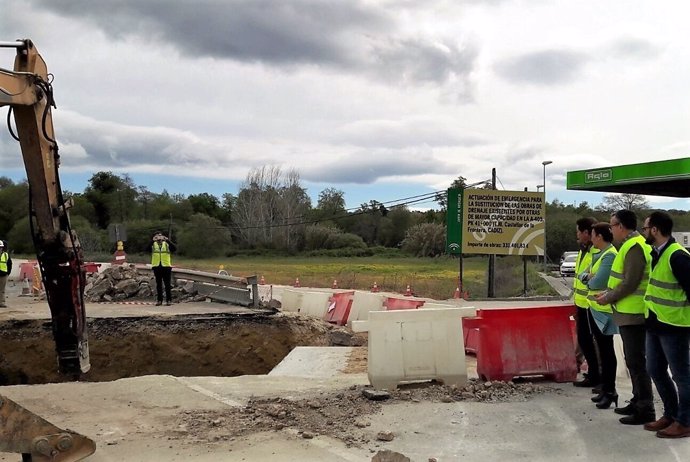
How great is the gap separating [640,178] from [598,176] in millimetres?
1449

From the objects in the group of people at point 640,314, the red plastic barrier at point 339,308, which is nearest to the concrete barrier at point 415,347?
the group of people at point 640,314

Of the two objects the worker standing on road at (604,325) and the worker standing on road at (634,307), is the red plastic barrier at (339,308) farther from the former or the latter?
the worker standing on road at (634,307)

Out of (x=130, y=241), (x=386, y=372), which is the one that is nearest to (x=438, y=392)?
(x=386, y=372)

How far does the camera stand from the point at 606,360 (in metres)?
6.90

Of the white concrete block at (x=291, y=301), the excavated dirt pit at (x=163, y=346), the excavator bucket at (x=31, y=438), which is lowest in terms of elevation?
the excavated dirt pit at (x=163, y=346)

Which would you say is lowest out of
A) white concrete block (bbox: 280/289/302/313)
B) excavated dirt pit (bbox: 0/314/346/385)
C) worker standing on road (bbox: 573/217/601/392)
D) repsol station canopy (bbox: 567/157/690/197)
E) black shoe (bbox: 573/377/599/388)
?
excavated dirt pit (bbox: 0/314/346/385)

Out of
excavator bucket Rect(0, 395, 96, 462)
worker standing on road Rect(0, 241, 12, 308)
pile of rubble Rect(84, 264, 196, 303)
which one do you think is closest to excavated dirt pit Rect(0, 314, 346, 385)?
worker standing on road Rect(0, 241, 12, 308)

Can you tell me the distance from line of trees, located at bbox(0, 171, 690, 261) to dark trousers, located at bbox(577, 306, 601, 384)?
53.0 m

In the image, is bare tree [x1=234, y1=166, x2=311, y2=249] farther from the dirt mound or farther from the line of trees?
the dirt mound

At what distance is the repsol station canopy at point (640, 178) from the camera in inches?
761

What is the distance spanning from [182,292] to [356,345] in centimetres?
888

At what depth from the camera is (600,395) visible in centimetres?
689

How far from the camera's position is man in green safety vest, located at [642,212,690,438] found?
220 inches

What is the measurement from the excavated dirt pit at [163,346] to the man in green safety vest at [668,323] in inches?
380
